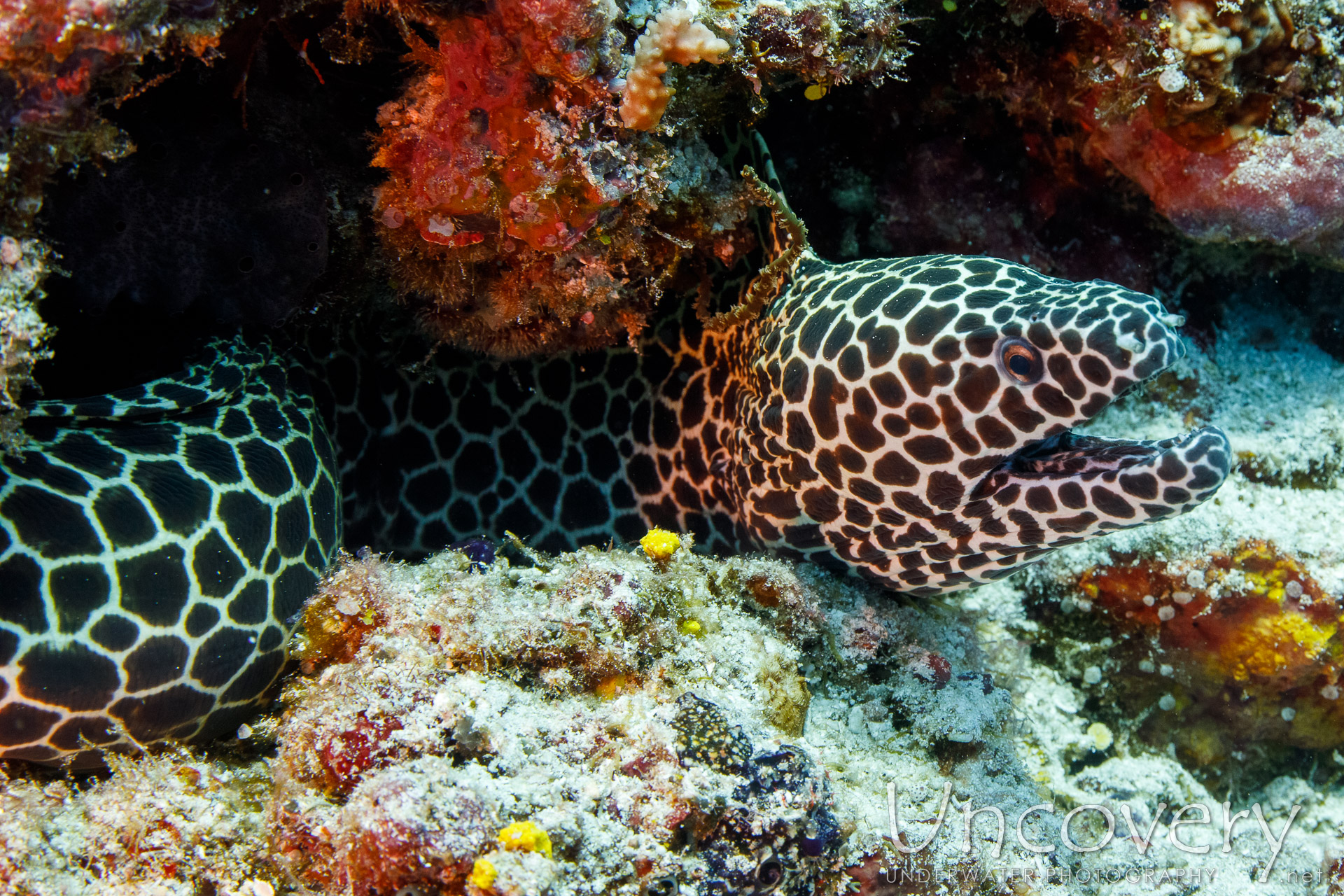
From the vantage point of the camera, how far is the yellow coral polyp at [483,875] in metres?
1.67

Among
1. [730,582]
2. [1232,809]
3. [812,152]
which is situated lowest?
[1232,809]

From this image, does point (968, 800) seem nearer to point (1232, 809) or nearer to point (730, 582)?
point (730, 582)

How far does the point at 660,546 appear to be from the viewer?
273 centimetres

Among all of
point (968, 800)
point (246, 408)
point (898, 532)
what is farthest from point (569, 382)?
point (968, 800)

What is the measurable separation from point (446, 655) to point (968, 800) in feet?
6.13

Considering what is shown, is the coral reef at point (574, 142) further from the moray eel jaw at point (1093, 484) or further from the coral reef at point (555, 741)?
the moray eel jaw at point (1093, 484)

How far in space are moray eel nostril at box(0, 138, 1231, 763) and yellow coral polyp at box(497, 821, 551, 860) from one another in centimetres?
144

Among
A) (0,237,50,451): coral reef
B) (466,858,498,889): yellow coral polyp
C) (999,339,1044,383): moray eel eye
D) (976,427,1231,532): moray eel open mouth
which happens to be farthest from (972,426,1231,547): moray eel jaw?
(0,237,50,451): coral reef

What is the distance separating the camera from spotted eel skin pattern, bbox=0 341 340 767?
2.26 m

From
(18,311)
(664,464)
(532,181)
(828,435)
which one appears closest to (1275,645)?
(828,435)

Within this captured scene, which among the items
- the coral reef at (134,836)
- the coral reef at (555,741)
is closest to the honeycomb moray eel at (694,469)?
the coral reef at (134,836)

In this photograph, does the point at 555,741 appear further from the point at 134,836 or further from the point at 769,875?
the point at 134,836

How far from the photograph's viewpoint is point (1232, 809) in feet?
12.5

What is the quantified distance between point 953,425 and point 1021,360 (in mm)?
325
